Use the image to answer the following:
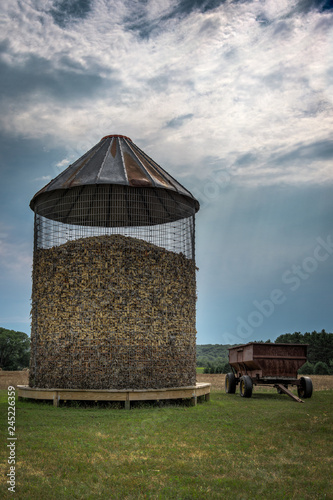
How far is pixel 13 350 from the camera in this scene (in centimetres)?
4769

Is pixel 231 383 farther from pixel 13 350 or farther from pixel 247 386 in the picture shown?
pixel 13 350

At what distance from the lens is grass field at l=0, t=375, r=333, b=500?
646 centimetres

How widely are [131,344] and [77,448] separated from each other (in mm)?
6688

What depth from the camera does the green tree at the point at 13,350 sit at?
1844 inches

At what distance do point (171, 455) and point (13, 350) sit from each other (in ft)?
140

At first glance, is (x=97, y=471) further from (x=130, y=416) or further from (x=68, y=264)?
(x=68, y=264)

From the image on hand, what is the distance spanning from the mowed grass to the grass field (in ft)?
0.05

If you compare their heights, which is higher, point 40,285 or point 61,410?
point 40,285

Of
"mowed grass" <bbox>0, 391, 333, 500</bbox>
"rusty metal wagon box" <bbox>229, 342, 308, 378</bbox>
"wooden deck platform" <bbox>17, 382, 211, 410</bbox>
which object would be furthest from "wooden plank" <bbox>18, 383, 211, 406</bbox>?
"rusty metal wagon box" <bbox>229, 342, 308, 378</bbox>

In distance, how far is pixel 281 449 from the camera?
8883mm

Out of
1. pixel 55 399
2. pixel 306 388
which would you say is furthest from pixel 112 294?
pixel 306 388

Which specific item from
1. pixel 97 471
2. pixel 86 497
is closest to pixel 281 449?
→ pixel 97 471

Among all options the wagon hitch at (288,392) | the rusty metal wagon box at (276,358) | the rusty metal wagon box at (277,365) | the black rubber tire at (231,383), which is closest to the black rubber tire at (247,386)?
the rusty metal wagon box at (277,365)

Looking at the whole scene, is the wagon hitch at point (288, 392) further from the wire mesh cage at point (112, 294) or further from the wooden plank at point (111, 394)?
the wooden plank at point (111, 394)
